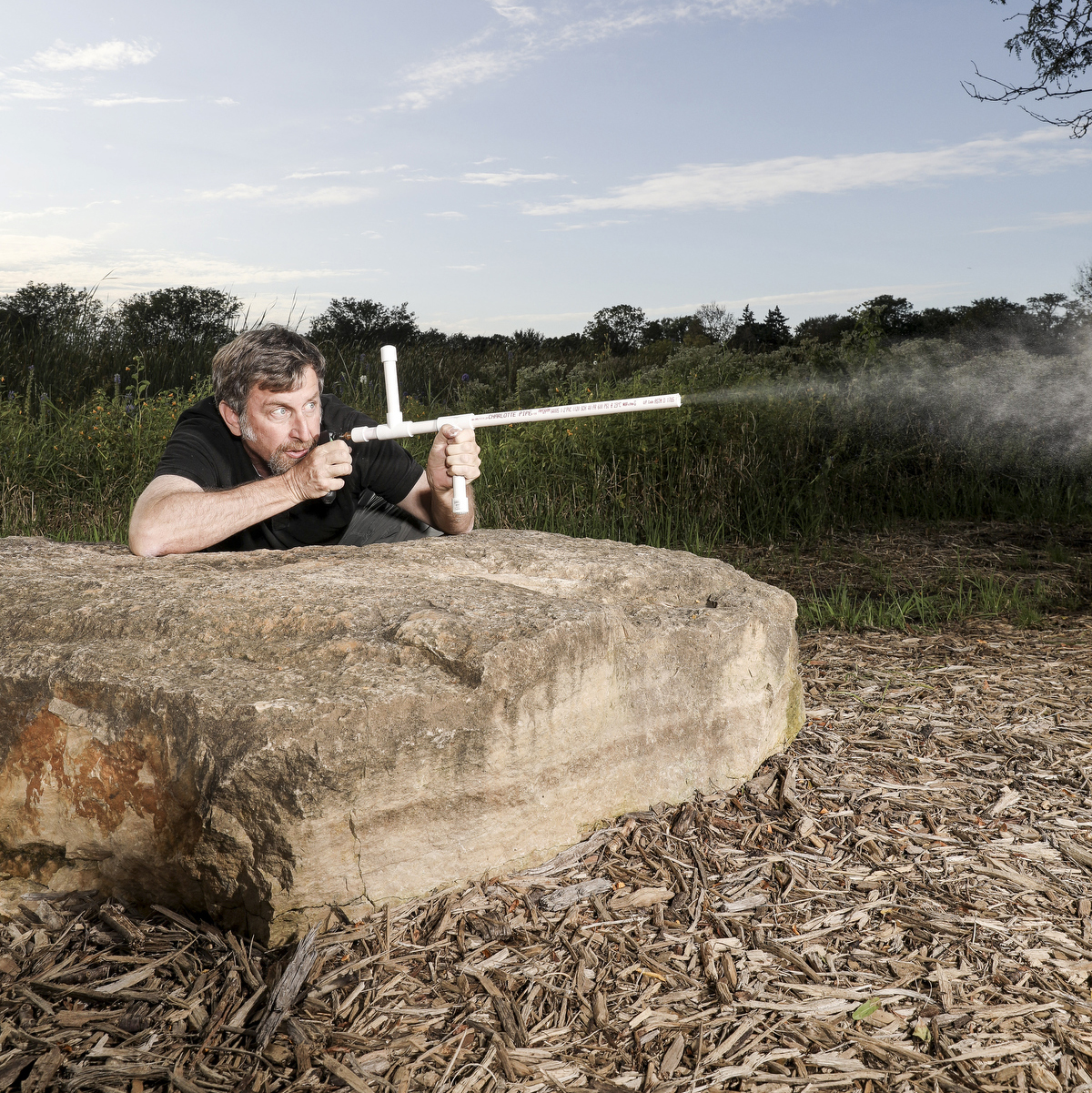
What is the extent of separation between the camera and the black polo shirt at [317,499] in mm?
3576

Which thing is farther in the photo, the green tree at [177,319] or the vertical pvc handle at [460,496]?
the green tree at [177,319]

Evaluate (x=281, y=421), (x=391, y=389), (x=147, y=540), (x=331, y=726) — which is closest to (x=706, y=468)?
(x=281, y=421)

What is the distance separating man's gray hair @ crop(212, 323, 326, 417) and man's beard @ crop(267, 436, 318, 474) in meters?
0.19

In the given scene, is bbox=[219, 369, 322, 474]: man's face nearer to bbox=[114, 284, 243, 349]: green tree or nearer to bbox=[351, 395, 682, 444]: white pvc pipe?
bbox=[351, 395, 682, 444]: white pvc pipe

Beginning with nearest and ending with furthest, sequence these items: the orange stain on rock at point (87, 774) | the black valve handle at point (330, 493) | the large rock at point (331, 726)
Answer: the large rock at point (331, 726) → the orange stain on rock at point (87, 774) → the black valve handle at point (330, 493)

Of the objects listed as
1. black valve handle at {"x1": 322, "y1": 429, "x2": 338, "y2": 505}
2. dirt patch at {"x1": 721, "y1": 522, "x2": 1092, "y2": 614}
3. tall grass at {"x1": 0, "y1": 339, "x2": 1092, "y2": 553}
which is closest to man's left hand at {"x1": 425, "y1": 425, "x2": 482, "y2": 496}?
black valve handle at {"x1": 322, "y1": 429, "x2": 338, "y2": 505}

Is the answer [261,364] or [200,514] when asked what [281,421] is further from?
[200,514]

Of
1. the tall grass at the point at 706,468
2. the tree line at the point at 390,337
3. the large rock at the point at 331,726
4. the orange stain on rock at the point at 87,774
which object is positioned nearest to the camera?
the large rock at the point at 331,726

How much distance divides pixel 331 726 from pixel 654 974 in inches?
33.3

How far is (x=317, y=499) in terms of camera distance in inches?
141

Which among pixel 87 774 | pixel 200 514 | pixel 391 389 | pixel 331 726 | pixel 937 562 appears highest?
pixel 391 389

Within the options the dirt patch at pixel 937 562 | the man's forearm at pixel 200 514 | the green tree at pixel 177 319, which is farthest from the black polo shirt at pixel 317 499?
the green tree at pixel 177 319

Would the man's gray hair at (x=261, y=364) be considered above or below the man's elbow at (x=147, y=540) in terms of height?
above

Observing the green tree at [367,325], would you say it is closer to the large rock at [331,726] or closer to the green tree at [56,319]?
the green tree at [56,319]
